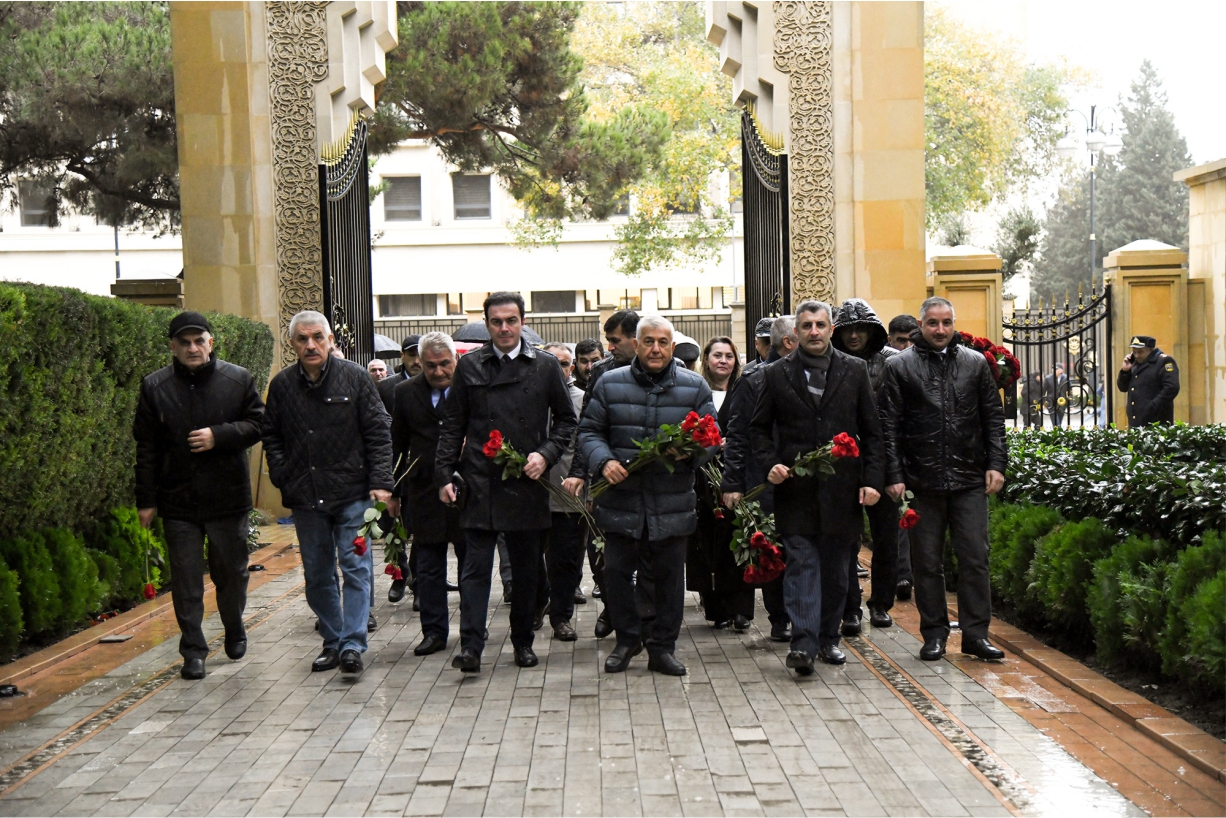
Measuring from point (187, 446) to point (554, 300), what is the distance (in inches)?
1896

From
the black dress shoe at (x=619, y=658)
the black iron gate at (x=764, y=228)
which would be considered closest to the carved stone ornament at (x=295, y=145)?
the black iron gate at (x=764, y=228)

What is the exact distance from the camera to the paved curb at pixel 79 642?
7668mm

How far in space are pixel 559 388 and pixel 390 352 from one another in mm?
11364

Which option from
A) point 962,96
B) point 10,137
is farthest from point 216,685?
point 962,96

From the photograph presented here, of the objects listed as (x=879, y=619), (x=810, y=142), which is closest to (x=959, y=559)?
(x=879, y=619)

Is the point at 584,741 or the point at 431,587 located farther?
the point at 431,587

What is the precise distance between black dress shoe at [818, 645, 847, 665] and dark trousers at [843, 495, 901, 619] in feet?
2.36

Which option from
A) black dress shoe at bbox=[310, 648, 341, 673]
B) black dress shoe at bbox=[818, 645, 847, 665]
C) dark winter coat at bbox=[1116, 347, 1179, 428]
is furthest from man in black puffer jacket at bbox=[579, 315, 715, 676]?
dark winter coat at bbox=[1116, 347, 1179, 428]

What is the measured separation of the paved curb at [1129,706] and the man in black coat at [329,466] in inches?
148

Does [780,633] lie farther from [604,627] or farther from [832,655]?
[604,627]

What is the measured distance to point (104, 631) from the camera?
8.87 m

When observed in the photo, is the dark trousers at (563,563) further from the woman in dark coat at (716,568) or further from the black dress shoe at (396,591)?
the black dress shoe at (396,591)

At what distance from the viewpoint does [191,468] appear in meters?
7.58

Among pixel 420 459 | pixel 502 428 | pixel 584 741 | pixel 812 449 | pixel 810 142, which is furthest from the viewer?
pixel 810 142
